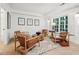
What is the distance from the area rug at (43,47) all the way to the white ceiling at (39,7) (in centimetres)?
56

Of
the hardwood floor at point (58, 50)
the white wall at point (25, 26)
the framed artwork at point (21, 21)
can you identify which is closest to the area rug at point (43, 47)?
the hardwood floor at point (58, 50)

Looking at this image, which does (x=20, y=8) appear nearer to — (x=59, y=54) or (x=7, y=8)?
(x=7, y=8)

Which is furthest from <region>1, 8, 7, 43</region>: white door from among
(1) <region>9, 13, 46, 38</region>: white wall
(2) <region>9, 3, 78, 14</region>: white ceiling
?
(2) <region>9, 3, 78, 14</region>: white ceiling

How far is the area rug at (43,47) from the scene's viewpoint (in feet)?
6.60

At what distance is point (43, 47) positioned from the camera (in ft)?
6.75

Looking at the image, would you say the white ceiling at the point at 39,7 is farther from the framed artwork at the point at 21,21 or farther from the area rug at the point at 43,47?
the area rug at the point at 43,47

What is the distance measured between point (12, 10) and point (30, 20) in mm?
382

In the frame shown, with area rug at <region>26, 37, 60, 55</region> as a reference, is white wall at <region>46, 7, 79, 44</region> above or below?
above

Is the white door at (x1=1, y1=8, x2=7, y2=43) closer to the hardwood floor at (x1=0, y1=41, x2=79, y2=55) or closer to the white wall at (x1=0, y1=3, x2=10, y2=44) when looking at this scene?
the white wall at (x1=0, y1=3, x2=10, y2=44)

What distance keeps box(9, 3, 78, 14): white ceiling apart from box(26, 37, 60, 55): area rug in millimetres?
556

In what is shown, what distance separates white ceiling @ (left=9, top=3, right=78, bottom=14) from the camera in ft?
6.56

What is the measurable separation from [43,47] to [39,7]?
77cm

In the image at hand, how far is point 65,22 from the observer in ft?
6.82

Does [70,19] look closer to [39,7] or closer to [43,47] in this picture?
[39,7]
